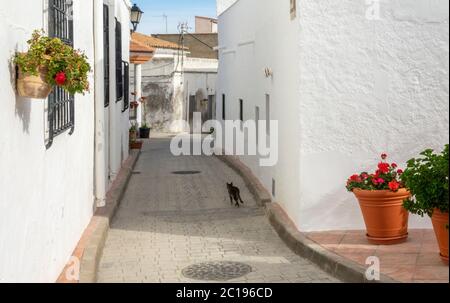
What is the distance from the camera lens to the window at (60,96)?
644 centimetres

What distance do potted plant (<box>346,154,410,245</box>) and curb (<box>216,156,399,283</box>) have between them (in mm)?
725

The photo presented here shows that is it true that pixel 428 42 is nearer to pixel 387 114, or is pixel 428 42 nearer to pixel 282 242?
pixel 387 114

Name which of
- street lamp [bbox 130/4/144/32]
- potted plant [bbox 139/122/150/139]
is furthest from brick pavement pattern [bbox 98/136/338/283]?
potted plant [bbox 139/122/150/139]

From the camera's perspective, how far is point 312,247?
26.2ft

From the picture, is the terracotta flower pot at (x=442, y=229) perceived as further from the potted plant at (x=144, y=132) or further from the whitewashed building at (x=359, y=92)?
the potted plant at (x=144, y=132)

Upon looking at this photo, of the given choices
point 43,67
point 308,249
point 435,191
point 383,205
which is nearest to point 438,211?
point 435,191

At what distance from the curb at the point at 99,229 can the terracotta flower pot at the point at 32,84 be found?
8.28 ft

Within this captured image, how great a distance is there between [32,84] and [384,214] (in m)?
4.79

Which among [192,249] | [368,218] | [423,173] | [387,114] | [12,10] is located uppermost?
[12,10]

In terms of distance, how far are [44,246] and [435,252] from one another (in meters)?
4.44

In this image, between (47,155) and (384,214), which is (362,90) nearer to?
(384,214)

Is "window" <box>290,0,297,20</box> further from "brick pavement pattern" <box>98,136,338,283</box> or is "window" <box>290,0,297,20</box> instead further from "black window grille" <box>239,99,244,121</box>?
"black window grille" <box>239,99,244,121</box>
